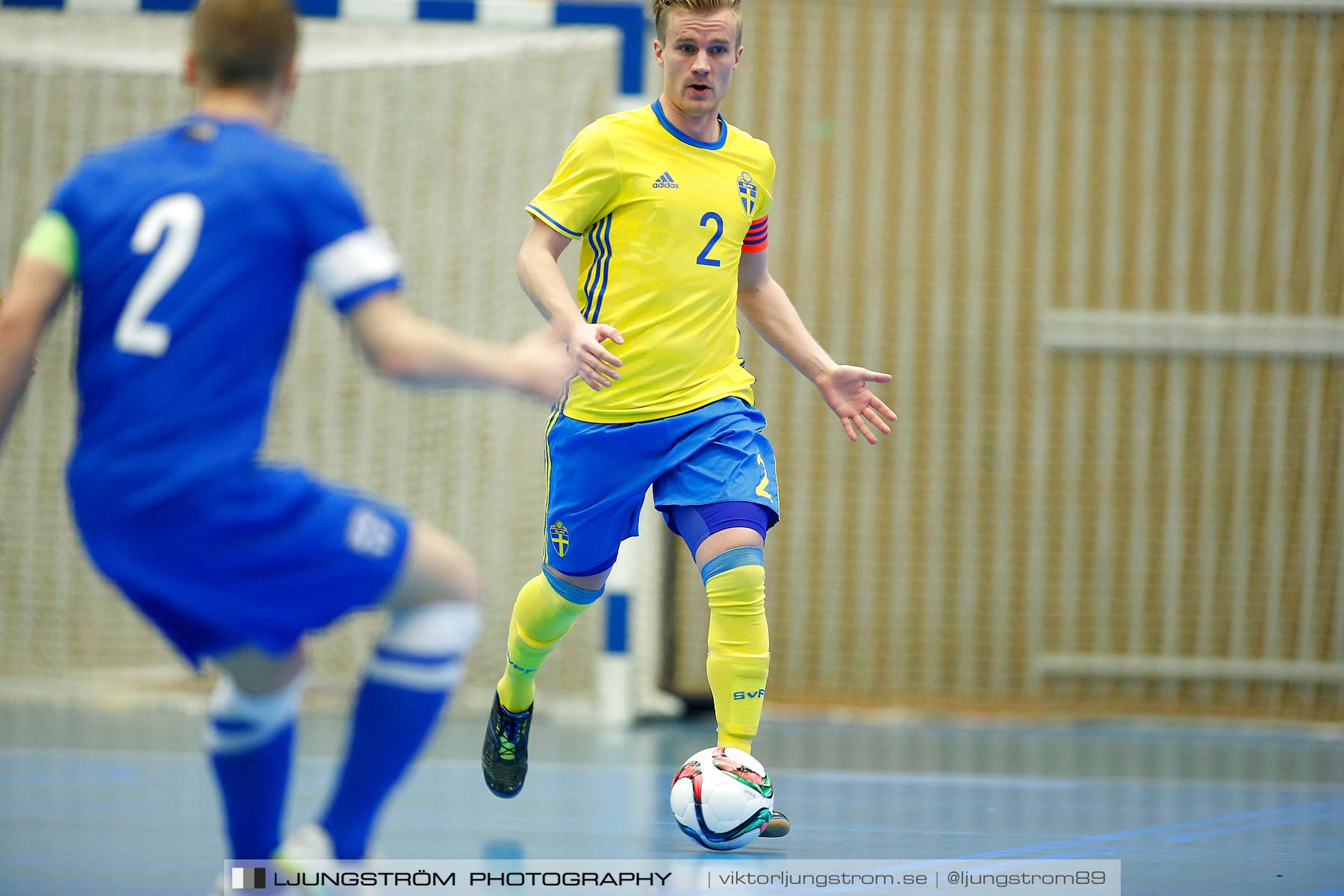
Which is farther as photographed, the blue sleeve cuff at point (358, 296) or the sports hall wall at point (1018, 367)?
the sports hall wall at point (1018, 367)

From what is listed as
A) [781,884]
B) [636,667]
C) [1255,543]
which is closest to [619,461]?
[781,884]

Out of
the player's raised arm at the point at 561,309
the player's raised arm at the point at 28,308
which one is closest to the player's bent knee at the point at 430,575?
the player's raised arm at the point at 28,308

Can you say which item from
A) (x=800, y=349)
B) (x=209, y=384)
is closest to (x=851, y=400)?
(x=800, y=349)

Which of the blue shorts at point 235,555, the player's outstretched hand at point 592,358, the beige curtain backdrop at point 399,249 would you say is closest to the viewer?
the blue shorts at point 235,555

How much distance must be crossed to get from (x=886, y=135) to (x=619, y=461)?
4.43 m

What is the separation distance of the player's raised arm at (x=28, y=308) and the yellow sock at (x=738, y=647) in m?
1.75

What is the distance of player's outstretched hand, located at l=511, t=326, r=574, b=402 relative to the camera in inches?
85.4

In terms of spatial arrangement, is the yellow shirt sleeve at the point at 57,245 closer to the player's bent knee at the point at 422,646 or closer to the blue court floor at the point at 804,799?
the player's bent knee at the point at 422,646

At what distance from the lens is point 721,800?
332 centimetres

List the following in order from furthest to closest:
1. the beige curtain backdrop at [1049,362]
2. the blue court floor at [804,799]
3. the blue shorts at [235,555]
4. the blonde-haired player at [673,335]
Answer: the beige curtain backdrop at [1049,362], the blonde-haired player at [673,335], the blue court floor at [804,799], the blue shorts at [235,555]

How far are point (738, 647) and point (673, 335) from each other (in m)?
0.79

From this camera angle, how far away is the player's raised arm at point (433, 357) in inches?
84.0

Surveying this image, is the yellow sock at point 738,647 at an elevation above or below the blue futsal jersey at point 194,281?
below

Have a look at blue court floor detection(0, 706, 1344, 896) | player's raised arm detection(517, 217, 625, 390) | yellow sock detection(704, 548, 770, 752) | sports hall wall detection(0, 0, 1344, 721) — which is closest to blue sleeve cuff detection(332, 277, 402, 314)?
player's raised arm detection(517, 217, 625, 390)
